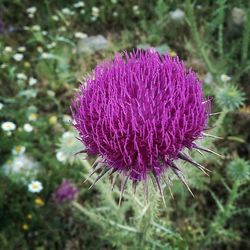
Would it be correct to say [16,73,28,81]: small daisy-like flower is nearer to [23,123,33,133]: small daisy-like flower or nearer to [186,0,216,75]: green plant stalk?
[23,123,33,133]: small daisy-like flower

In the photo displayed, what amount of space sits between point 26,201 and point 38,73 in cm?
178

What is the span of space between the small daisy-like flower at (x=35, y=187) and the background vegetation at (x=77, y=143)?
129 millimetres

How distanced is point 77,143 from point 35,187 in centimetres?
69

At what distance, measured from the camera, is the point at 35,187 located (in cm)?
346

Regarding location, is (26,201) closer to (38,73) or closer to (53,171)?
(53,171)

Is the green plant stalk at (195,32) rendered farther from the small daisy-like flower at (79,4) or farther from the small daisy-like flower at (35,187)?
the small daisy-like flower at (79,4)

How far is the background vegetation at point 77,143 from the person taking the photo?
303 cm

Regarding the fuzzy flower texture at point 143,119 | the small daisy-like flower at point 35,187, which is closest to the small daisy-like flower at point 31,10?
the small daisy-like flower at point 35,187

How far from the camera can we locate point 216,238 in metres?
3.43

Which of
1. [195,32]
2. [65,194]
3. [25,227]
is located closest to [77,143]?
[65,194]

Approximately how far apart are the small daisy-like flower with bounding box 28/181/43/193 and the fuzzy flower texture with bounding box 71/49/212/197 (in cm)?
154

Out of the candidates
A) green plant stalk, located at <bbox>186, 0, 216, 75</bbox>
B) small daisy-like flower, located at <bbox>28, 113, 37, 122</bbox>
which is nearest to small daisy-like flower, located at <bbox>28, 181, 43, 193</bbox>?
small daisy-like flower, located at <bbox>28, 113, 37, 122</bbox>

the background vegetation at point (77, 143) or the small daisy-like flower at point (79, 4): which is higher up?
the small daisy-like flower at point (79, 4)

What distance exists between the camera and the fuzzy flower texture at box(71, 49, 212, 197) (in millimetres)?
1859
